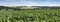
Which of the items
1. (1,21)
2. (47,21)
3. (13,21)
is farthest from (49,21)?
(1,21)

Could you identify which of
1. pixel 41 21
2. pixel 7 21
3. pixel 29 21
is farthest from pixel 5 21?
pixel 41 21

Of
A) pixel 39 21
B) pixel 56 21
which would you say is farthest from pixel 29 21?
pixel 56 21

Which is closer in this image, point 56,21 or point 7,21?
point 56,21

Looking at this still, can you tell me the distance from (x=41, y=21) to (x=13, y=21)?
979mm

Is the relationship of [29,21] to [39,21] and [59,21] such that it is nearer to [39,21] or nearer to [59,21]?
[39,21]

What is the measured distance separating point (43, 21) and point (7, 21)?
1252 millimetres

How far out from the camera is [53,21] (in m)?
6.58

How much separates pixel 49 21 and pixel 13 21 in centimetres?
121

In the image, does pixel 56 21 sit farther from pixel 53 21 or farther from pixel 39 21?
pixel 39 21

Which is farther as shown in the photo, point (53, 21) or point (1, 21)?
point (1, 21)

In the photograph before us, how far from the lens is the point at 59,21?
6.67 metres

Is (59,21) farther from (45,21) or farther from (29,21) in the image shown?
(29,21)

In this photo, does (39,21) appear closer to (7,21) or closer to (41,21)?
(41,21)

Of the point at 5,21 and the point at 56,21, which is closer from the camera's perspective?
the point at 56,21
